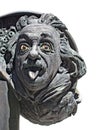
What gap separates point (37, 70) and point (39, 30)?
135 mm

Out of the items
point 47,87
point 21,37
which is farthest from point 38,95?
point 21,37

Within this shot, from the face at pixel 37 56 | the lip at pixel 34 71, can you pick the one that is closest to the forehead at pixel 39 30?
the face at pixel 37 56

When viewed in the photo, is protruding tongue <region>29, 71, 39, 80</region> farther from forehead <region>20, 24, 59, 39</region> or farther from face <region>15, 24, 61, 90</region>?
forehead <region>20, 24, 59, 39</region>

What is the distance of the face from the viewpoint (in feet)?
7.20

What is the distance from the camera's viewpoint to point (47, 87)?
7.30 ft

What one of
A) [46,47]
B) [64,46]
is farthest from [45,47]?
[64,46]

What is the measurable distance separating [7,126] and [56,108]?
0.16 metres

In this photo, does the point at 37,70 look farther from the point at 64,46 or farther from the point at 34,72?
the point at 64,46

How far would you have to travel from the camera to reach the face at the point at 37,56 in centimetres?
220

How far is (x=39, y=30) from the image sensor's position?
225 centimetres

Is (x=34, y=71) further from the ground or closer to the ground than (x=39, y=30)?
closer to the ground

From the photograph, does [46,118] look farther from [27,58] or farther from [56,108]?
[27,58]

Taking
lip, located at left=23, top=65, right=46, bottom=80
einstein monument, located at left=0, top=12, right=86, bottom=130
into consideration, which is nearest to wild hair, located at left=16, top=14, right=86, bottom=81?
einstein monument, located at left=0, top=12, right=86, bottom=130

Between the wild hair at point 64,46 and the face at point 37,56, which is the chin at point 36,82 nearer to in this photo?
the face at point 37,56
